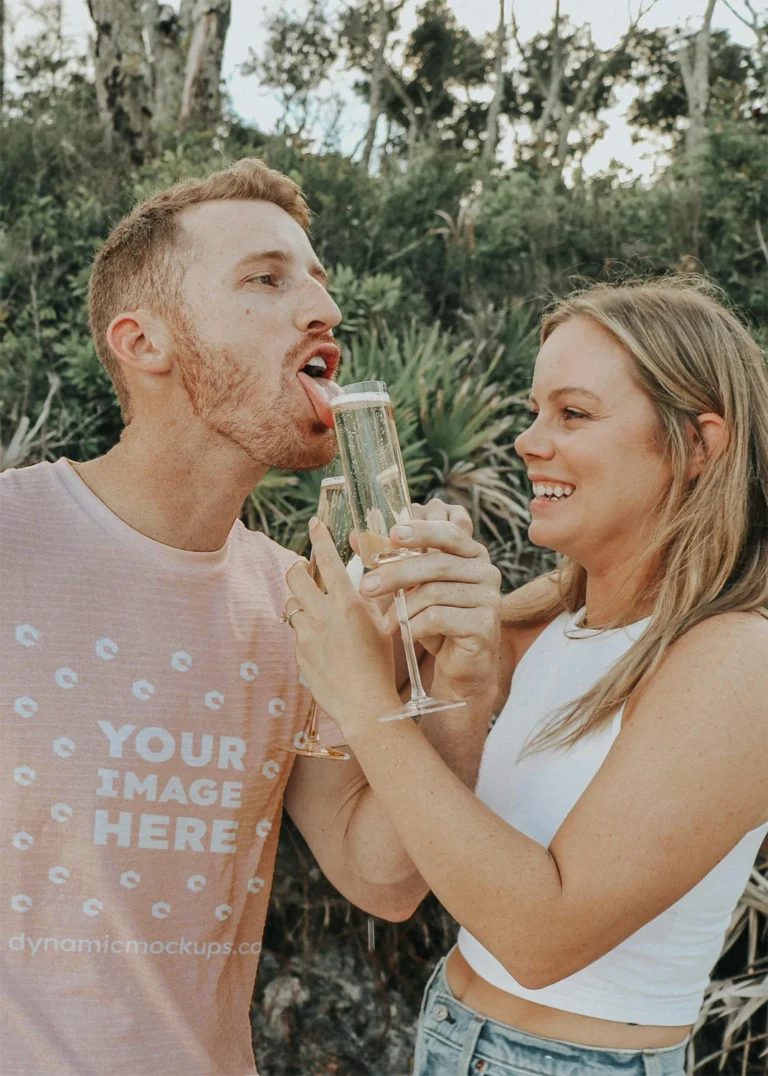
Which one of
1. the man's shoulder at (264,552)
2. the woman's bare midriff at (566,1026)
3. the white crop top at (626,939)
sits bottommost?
the woman's bare midriff at (566,1026)

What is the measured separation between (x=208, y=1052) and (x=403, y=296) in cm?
477

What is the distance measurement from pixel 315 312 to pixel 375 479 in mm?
698

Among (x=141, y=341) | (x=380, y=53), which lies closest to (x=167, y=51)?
(x=380, y=53)

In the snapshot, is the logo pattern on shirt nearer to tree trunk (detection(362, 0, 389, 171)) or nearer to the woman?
the woman

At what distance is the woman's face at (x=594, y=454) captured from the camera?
7.07ft

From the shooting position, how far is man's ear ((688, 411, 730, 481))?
7.12 ft

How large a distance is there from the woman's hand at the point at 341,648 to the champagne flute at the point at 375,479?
0.21ft

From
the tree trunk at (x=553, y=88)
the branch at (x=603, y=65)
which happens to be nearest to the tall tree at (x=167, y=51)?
the tree trunk at (x=553, y=88)

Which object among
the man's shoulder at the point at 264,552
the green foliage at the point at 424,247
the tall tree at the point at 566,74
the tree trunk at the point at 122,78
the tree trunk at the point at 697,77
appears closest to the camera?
the man's shoulder at the point at 264,552

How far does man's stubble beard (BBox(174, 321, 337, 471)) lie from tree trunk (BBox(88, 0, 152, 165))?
4979 millimetres

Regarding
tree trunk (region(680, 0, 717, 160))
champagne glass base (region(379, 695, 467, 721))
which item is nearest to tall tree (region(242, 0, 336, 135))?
tree trunk (region(680, 0, 717, 160))

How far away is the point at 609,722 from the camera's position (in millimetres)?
1964

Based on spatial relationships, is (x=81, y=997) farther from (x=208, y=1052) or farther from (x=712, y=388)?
(x=712, y=388)

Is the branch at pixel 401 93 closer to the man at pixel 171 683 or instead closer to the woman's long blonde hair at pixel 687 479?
the man at pixel 171 683
